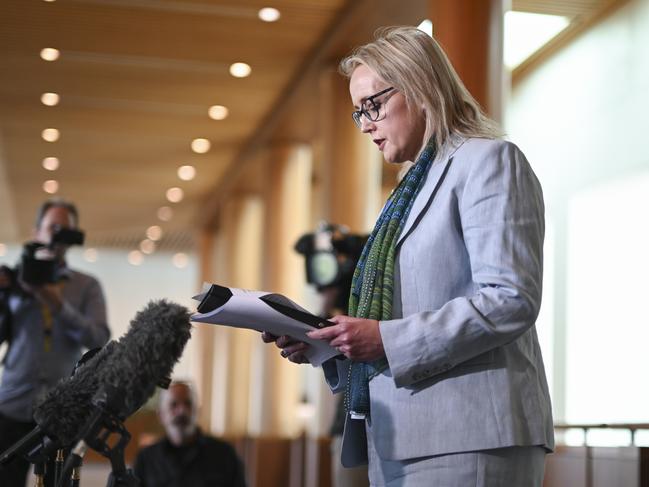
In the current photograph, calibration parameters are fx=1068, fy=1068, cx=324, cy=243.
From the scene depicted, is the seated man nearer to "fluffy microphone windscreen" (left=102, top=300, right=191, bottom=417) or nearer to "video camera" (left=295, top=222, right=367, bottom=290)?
"video camera" (left=295, top=222, right=367, bottom=290)

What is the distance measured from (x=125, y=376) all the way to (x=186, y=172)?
14359 mm

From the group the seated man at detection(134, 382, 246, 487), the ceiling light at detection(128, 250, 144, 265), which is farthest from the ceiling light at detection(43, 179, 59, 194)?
the seated man at detection(134, 382, 246, 487)

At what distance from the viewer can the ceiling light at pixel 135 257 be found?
24.5 m

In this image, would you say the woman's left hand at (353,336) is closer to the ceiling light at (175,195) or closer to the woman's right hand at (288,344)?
the woman's right hand at (288,344)

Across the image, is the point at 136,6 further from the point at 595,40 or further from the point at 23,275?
the point at 23,275

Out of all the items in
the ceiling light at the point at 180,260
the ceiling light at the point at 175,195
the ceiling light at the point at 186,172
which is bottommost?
the ceiling light at the point at 180,260

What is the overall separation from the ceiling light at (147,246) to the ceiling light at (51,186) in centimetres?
540

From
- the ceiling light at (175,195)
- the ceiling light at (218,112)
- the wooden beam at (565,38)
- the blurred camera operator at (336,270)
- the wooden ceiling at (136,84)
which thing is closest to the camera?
the blurred camera operator at (336,270)

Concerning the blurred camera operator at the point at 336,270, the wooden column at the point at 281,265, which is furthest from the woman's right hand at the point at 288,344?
the wooden column at the point at 281,265

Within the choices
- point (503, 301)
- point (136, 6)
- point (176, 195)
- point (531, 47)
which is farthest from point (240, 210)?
point (503, 301)

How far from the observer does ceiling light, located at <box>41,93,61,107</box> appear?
12.0m

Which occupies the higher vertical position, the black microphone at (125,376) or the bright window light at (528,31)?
the bright window light at (528,31)

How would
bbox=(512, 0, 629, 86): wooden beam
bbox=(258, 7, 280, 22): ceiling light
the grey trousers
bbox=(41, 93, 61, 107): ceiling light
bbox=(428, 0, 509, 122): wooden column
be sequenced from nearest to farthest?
1. the grey trousers
2. bbox=(428, 0, 509, 122): wooden column
3. bbox=(512, 0, 629, 86): wooden beam
4. bbox=(258, 7, 280, 22): ceiling light
5. bbox=(41, 93, 61, 107): ceiling light

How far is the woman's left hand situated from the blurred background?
8.34 ft
